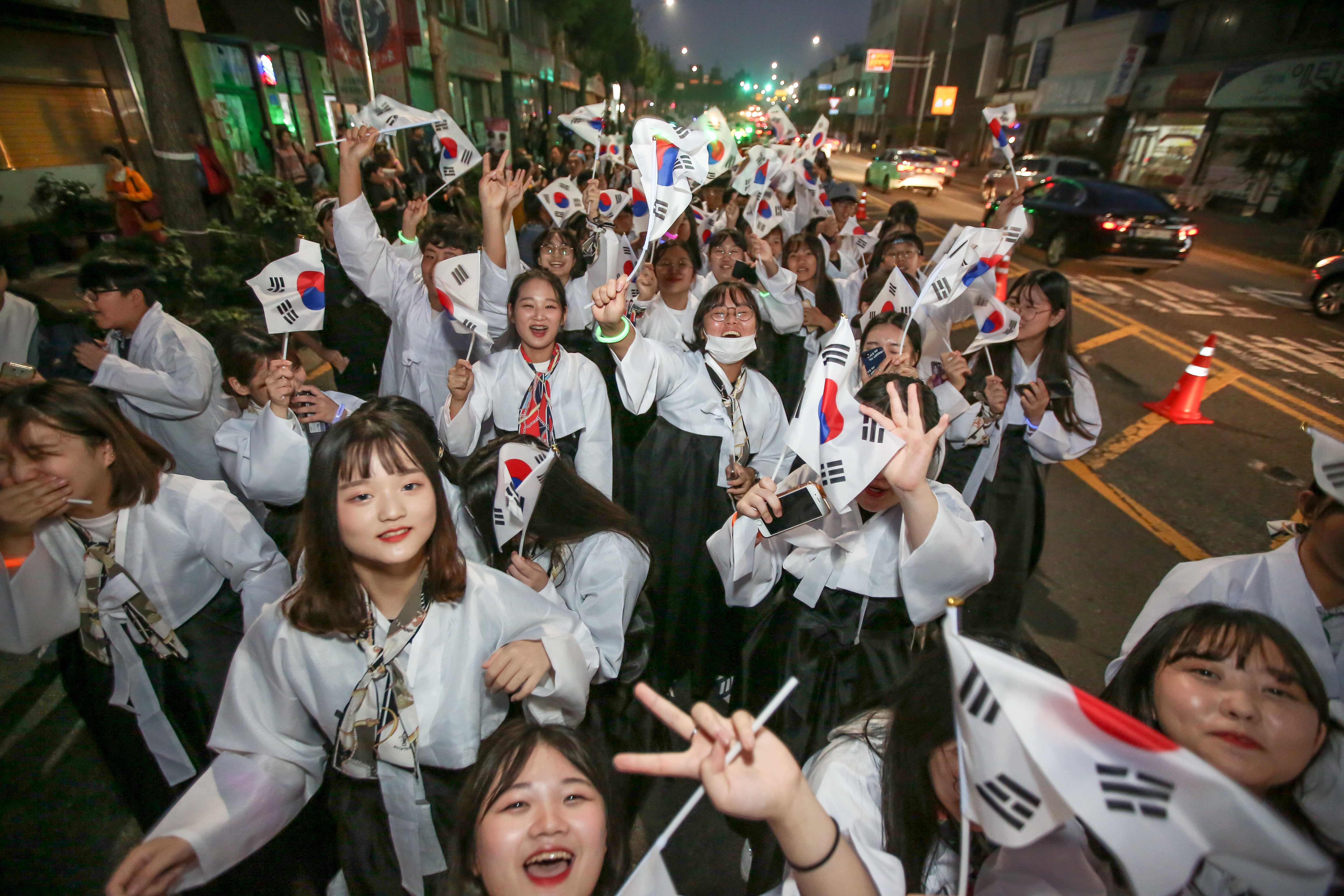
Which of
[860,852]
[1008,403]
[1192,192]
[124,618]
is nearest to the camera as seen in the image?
[860,852]

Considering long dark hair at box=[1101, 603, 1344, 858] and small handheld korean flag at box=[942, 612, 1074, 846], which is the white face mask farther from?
small handheld korean flag at box=[942, 612, 1074, 846]

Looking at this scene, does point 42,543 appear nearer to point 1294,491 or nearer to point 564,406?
point 564,406

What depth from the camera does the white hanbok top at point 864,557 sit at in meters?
1.95

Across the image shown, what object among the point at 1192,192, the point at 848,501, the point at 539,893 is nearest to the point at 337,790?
the point at 539,893

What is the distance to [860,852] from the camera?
125 cm

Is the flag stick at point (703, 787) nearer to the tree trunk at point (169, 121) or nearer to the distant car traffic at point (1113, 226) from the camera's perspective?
the tree trunk at point (169, 121)

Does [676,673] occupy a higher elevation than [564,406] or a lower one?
lower

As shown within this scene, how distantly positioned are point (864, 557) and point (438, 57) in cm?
1468

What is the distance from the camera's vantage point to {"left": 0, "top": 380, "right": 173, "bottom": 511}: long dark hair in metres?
1.86

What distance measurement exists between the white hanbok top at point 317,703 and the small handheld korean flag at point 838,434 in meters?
0.93

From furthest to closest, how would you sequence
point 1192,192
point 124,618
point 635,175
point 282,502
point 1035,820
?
point 1192,192 < point 635,175 < point 282,502 < point 124,618 < point 1035,820

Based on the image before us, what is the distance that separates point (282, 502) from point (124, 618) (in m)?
0.77

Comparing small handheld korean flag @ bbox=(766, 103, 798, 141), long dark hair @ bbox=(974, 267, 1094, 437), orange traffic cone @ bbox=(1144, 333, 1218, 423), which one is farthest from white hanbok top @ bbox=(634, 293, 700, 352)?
orange traffic cone @ bbox=(1144, 333, 1218, 423)

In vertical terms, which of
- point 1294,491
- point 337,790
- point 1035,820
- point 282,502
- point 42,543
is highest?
point 1035,820
